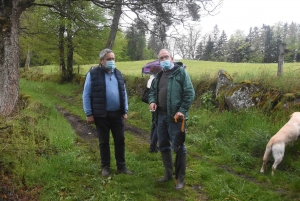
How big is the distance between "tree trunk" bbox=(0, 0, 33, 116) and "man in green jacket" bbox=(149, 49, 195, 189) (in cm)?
437

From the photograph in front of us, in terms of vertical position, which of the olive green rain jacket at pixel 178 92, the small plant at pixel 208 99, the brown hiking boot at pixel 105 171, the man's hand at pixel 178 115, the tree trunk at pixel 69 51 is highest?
the tree trunk at pixel 69 51

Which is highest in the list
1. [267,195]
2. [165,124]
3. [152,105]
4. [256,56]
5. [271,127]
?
[256,56]

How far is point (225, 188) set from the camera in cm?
359

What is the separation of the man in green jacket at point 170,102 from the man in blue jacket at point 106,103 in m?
0.63

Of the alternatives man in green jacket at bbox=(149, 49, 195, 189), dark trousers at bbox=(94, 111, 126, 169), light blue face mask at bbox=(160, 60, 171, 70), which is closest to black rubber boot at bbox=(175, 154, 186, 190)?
man in green jacket at bbox=(149, 49, 195, 189)

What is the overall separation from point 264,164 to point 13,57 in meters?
6.46

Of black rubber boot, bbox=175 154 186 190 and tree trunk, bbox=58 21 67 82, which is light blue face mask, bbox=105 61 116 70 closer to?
black rubber boot, bbox=175 154 186 190

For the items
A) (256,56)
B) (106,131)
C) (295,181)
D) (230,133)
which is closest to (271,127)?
(230,133)

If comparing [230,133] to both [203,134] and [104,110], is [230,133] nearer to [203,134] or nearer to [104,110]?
[203,134]

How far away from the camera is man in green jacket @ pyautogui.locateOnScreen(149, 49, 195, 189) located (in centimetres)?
349

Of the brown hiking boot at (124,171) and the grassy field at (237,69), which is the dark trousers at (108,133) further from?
the grassy field at (237,69)

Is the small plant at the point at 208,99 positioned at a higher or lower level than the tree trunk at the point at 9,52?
lower

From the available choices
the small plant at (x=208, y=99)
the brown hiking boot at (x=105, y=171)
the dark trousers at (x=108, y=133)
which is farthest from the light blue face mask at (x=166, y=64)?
the small plant at (x=208, y=99)

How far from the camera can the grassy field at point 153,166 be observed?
3.41 meters
